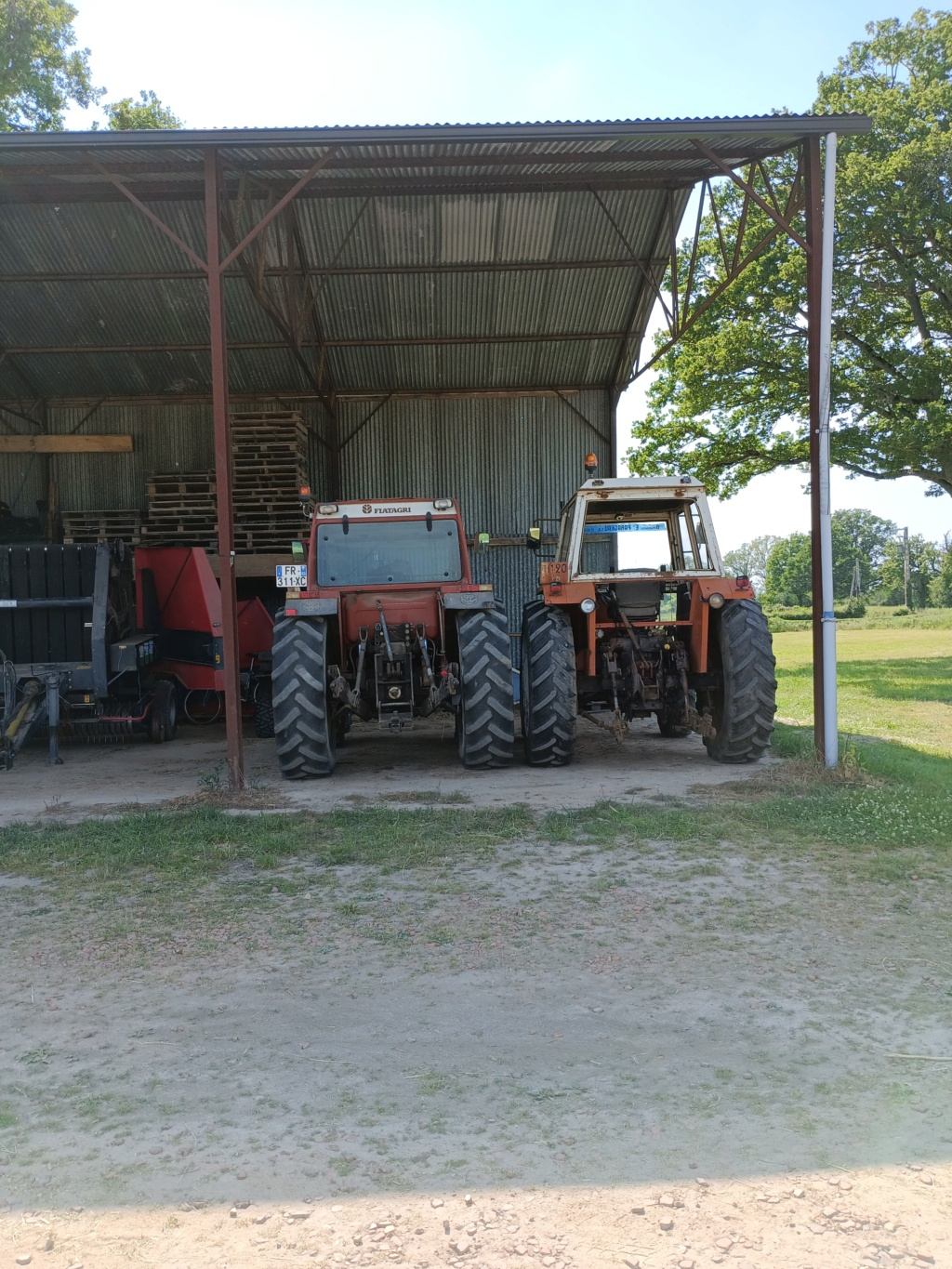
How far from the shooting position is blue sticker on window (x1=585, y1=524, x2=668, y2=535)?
10.6 metres

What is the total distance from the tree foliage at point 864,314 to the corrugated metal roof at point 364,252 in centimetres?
542

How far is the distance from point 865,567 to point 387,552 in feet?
312

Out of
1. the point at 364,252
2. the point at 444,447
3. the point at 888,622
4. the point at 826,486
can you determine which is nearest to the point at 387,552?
the point at 826,486

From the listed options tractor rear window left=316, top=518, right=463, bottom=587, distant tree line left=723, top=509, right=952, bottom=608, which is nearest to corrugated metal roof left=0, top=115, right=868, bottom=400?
tractor rear window left=316, top=518, right=463, bottom=587

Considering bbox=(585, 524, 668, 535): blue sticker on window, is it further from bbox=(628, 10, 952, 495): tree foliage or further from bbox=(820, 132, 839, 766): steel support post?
bbox=(628, 10, 952, 495): tree foliage

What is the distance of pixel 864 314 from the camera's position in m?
20.5

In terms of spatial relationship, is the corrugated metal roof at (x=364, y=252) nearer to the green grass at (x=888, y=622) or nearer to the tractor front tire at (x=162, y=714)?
the tractor front tire at (x=162, y=714)

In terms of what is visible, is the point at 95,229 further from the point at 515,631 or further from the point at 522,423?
the point at 515,631

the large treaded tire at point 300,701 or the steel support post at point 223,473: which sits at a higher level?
the steel support post at point 223,473

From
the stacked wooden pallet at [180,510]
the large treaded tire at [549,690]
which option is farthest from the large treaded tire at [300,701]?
the stacked wooden pallet at [180,510]

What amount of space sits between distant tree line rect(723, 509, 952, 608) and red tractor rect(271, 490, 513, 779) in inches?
2085

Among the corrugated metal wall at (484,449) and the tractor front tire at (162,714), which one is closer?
the tractor front tire at (162,714)

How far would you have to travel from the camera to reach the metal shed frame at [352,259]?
29.8 ft

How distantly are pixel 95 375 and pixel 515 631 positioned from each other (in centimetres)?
826
